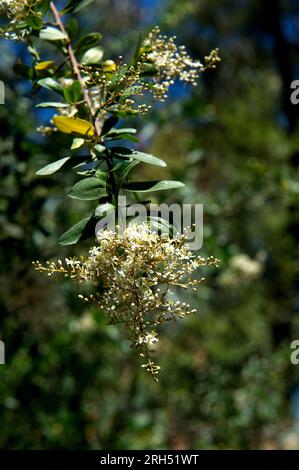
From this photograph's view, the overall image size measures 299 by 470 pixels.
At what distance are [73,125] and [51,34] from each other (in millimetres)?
239

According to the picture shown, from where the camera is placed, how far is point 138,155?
2.62 feet

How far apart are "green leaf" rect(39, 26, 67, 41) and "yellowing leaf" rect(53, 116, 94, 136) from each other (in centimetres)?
22

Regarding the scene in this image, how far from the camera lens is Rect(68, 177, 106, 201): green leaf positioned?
2.50 ft

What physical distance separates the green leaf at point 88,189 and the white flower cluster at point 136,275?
0.08 m

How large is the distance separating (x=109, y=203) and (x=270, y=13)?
23.2ft

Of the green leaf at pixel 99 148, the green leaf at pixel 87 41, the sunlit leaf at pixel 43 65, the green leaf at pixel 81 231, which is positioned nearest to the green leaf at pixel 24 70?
the sunlit leaf at pixel 43 65

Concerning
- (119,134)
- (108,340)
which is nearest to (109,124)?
(119,134)

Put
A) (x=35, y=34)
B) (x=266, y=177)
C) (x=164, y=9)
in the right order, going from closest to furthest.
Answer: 1. (x=35, y=34)
2. (x=266, y=177)
3. (x=164, y=9)

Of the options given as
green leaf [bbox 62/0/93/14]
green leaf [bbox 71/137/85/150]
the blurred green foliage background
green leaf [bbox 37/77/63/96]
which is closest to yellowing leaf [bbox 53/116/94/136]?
green leaf [bbox 71/137/85/150]

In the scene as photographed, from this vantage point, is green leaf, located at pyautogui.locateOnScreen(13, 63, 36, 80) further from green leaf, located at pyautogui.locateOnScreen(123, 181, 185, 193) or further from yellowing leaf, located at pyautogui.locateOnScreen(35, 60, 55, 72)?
green leaf, located at pyautogui.locateOnScreen(123, 181, 185, 193)

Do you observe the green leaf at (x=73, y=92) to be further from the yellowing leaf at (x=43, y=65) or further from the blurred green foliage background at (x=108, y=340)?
the blurred green foliage background at (x=108, y=340)
